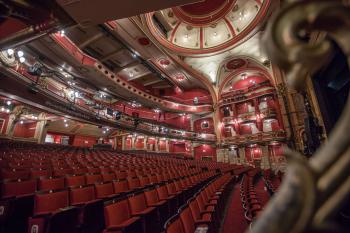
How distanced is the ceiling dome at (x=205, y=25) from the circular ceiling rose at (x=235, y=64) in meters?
1.88

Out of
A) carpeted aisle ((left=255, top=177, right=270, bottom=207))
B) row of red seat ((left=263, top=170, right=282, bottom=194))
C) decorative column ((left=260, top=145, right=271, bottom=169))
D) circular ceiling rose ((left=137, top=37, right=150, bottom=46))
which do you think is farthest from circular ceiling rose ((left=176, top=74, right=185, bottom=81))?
carpeted aisle ((left=255, top=177, right=270, bottom=207))

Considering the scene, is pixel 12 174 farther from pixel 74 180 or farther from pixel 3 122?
pixel 3 122

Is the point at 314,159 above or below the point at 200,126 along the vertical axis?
below

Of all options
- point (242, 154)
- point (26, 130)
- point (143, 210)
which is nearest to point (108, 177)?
point (143, 210)

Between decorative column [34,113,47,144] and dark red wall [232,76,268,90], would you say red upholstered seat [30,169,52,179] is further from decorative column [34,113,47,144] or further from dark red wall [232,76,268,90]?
dark red wall [232,76,268,90]

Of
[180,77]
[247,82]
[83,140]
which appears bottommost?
[83,140]

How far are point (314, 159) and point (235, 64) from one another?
15.8 metres

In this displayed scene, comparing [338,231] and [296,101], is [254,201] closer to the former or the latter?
[338,231]

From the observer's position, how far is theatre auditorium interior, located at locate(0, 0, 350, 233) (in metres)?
0.29

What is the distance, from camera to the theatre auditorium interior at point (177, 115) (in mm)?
291

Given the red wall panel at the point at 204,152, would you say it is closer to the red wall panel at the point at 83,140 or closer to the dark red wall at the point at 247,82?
the dark red wall at the point at 247,82

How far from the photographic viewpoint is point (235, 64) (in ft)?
48.7

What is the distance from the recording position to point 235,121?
49.0ft

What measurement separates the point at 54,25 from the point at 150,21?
10123 mm
